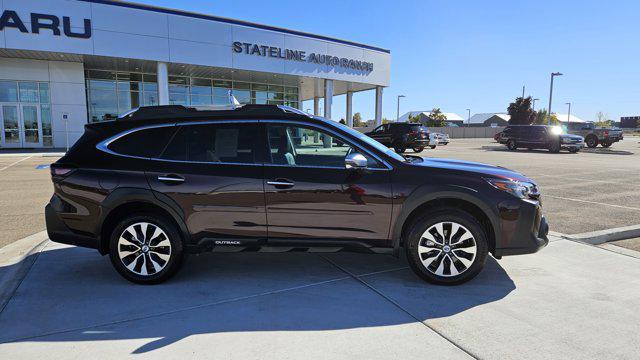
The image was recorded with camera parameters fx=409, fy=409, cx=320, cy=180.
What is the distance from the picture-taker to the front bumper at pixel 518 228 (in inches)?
155

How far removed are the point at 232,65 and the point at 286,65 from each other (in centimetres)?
369

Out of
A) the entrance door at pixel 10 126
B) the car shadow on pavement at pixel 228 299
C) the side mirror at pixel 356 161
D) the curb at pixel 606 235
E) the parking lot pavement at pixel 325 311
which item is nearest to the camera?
the parking lot pavement at pixel 325 311

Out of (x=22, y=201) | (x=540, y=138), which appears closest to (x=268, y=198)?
(x=22, y=201)

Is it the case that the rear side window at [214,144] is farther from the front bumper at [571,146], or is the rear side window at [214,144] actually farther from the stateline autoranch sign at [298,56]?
the front bumper at [571,146]

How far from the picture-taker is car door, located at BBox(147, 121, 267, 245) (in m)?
3.99

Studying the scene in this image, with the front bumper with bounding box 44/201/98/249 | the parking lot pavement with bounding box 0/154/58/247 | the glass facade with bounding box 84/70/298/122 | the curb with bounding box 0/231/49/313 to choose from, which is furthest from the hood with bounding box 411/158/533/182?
the glass facade with bounding box 84/70/298/122

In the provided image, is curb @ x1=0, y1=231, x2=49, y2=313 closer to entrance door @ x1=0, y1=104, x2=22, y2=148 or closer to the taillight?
the taillight

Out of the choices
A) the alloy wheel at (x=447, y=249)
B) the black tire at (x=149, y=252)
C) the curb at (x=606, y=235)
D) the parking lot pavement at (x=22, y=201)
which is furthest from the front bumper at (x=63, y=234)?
the curb at (x=606, y=235)

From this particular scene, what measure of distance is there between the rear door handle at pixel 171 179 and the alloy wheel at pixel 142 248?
496 mm

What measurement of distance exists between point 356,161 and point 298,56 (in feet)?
79.7

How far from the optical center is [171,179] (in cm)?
400

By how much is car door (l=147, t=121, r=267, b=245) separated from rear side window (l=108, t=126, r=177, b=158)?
77mm

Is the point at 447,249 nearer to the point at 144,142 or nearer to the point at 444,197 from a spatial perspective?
the point at 444,197

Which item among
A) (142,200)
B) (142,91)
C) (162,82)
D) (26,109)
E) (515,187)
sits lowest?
(142,200)
